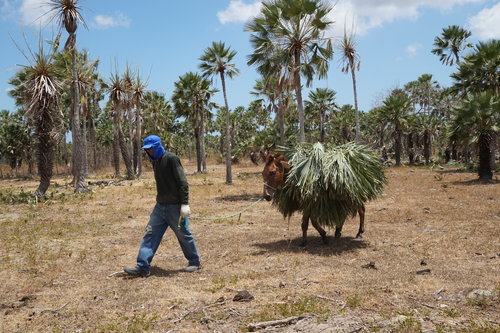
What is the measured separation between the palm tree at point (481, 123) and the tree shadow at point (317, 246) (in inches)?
611

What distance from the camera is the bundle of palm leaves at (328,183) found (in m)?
8.05

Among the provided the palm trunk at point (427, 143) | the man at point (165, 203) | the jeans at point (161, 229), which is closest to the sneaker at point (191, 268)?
the man at point (165, 203)

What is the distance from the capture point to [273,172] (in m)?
8.35

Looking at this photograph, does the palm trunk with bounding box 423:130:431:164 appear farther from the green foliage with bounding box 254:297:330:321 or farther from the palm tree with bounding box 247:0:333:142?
the green foliage with bounding box 254:297:330:321

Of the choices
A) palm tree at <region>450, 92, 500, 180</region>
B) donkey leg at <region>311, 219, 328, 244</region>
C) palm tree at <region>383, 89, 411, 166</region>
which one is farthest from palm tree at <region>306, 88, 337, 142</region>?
donkey leg at <region>311, 219, 328, 244</region>

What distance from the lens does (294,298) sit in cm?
550

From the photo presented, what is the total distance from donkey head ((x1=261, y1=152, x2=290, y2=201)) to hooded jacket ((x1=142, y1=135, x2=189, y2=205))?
2.00m

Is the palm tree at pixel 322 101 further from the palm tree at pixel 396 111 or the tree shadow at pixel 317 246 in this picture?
the tree shadow at pixel 317 246

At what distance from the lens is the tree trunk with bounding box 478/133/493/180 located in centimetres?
2181

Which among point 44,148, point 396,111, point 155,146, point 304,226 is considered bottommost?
point 304,226

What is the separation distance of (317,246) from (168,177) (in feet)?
11.8

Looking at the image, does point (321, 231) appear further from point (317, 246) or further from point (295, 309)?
point (295, 309)

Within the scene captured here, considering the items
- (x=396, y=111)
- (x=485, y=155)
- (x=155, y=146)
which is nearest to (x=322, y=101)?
(x=396, y=111)

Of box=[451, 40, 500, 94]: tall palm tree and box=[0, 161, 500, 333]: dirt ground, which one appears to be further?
box=[451, 40, 500, 94]: tall palm tree
